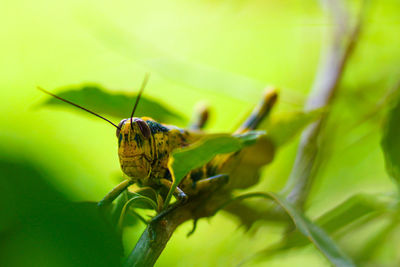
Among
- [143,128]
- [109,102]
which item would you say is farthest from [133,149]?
[109,102]

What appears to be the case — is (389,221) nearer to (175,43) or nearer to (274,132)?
(274,132)

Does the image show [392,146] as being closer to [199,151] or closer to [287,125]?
[287,125]

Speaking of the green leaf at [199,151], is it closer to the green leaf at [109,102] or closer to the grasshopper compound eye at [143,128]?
the grasshopper compound eye at [143,128]

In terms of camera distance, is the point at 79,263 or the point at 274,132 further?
the point at 274,132

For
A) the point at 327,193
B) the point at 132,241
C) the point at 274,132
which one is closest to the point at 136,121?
the point at 132,241

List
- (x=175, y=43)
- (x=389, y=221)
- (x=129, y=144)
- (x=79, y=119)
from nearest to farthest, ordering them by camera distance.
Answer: (x=129, y=144) < (x=389, y=221) < (x=79, y=119) < (x=175, y=43)
